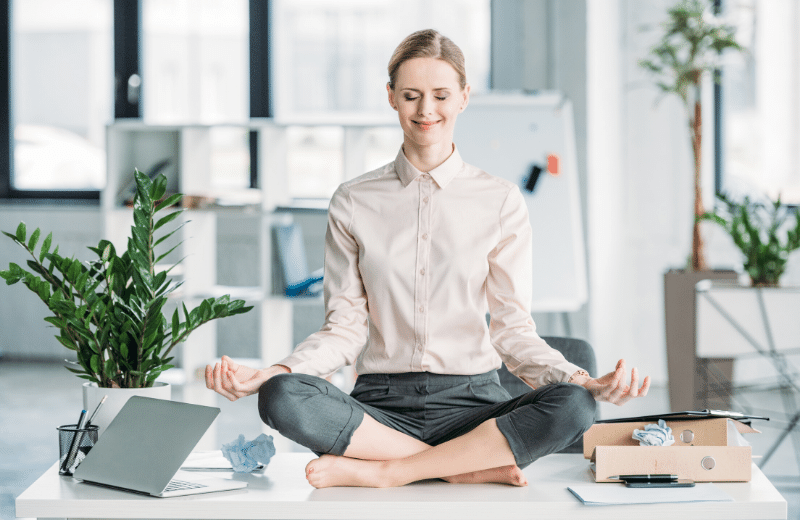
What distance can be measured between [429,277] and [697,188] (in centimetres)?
265

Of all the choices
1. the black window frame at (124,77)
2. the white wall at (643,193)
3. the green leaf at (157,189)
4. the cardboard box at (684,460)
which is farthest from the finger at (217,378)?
the black window frame at (124,77)

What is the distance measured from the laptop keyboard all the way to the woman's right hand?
156 mm

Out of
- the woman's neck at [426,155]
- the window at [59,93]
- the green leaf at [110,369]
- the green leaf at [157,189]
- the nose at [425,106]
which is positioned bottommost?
the green leaf at [110,369]

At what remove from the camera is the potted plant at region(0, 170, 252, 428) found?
156 cm

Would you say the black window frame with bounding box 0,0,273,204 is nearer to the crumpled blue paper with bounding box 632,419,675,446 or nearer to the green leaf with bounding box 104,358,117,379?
the green leaf with bounding box 104,358,117,379

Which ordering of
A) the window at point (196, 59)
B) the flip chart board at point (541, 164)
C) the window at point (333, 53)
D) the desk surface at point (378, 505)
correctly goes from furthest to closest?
the window at point (196, 59)
the window at point (333, 53)
the flip chart board at point (541, 164)
the desk surface at point (378, 505)

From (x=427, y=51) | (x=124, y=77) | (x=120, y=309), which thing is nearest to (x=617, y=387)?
(x=427, y=51)

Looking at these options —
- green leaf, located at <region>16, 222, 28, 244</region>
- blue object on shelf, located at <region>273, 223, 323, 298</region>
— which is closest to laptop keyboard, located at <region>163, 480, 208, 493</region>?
green leaf, located at <region>16, 222, 28, 244</region>

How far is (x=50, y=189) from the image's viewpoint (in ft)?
18.4

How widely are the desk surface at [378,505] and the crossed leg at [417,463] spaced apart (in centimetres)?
3

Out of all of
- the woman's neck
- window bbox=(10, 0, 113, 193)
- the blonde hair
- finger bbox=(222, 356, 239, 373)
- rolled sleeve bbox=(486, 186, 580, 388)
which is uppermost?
window bbox=(10, 0, 113, 193)

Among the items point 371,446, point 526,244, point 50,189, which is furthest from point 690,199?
point 50,189

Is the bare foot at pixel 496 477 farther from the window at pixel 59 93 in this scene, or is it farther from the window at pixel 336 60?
the window at pixel 59 93

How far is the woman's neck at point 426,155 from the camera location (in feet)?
5.47
